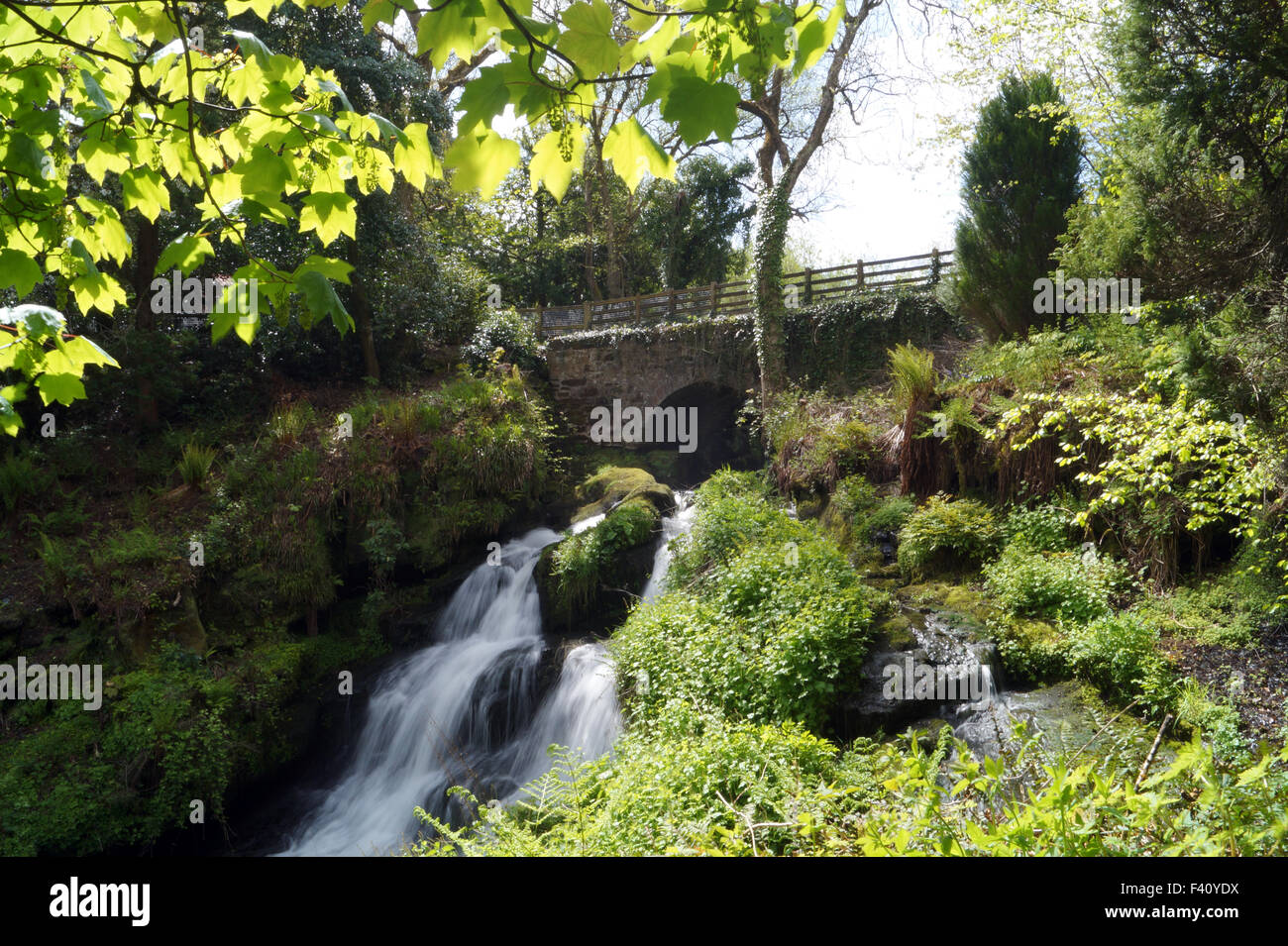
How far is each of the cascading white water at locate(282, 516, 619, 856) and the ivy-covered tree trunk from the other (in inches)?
291

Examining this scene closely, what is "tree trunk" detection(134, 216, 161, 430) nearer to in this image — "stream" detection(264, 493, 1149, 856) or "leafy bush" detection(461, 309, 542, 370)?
"leafy bush" detection(461, 309, 542, 370)

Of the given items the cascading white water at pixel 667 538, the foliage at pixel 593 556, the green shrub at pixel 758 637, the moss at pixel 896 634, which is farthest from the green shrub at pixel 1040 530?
the foliage at pixel 593 556

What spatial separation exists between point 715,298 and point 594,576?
33.9ft

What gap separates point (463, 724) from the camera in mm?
8680

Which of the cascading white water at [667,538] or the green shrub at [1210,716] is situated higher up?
the cascading white water at [667,538]

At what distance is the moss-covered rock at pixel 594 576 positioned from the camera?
392 inches

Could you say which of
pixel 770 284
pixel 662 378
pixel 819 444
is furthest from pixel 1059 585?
pixel 662 378

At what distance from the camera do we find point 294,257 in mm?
13172

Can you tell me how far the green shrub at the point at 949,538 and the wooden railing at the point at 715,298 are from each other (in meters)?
9.16

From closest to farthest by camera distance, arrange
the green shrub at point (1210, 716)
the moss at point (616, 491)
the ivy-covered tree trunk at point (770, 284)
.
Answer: the green shrub at point (1210, 716), the moss at point (616, 491), the ivy-covered tree trunk at point (770, 284)

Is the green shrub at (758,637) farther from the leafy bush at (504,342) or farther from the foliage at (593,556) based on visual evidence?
the leafy bush at (504,342)

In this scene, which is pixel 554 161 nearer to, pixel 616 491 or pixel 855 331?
pixel 616 491

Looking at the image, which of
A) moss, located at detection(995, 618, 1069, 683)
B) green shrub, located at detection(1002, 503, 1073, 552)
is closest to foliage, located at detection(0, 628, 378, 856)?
moss, located at detection(995, 618, 1069, 683)
